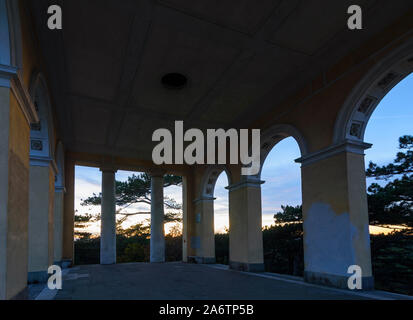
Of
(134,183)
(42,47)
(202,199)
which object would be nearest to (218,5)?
(42,47)

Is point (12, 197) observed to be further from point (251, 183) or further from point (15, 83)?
point (251, 183)

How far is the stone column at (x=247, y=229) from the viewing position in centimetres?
1125

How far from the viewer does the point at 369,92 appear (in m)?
7.28

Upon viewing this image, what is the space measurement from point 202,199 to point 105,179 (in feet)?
15.9

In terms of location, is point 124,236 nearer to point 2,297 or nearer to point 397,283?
point 397,283

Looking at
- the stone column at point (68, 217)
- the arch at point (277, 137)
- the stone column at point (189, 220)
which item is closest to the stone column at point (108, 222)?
the stone column at point (68, 217)

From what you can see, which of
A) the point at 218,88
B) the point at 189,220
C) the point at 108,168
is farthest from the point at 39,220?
the point at 189,220

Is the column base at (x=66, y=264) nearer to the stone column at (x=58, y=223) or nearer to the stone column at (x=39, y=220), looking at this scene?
the stone column at (x=58, y=223)

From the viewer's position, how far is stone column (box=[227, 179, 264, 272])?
1125 cm

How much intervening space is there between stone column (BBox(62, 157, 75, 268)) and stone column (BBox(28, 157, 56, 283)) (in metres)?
5.21

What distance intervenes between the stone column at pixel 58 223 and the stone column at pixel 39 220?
14.4ft

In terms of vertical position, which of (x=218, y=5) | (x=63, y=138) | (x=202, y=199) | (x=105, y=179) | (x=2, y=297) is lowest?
(x=2, y=297)

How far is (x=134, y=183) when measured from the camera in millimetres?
27484

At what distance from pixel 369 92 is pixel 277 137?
3818 mm
